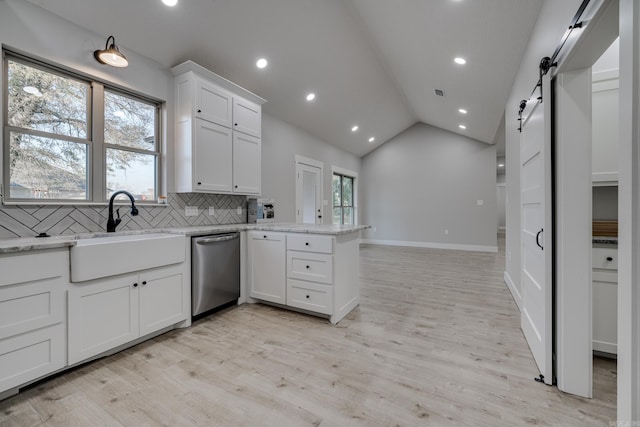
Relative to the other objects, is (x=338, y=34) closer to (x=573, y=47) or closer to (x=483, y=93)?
(x=483, y=93)

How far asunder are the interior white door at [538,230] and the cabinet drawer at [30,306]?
309 centimetres

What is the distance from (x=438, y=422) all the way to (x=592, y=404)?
0.93 meters

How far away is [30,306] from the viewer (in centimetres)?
166

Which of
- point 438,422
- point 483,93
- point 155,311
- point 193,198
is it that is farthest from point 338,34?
point 438,422

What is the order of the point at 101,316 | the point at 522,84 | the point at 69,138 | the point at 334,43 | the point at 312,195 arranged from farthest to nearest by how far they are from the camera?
the point at 312,195 → the point at 334,43 → the point at 522,84 → the point at 69,138 → the point at 101,316

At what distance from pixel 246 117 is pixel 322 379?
9.96 ft

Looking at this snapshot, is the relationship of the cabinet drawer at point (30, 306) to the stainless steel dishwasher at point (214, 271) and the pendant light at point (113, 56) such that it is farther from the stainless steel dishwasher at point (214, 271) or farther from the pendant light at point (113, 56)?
the pendant light at point (113, 56)

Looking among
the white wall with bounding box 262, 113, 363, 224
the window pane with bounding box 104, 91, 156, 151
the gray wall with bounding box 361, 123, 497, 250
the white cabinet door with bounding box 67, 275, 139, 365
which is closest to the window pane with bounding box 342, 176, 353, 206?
the gray wall with bounding box 361, 123, 497, 250

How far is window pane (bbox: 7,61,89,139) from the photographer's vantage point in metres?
2.11

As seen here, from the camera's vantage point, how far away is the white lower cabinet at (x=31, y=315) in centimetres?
157

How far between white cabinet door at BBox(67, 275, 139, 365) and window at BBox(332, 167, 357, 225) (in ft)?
17.3

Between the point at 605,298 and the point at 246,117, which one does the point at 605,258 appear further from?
the point at 246,117

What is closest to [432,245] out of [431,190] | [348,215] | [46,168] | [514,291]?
[431,190]

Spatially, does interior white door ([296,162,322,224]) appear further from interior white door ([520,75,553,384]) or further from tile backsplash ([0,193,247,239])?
interior white door ([520,75,553,384])
